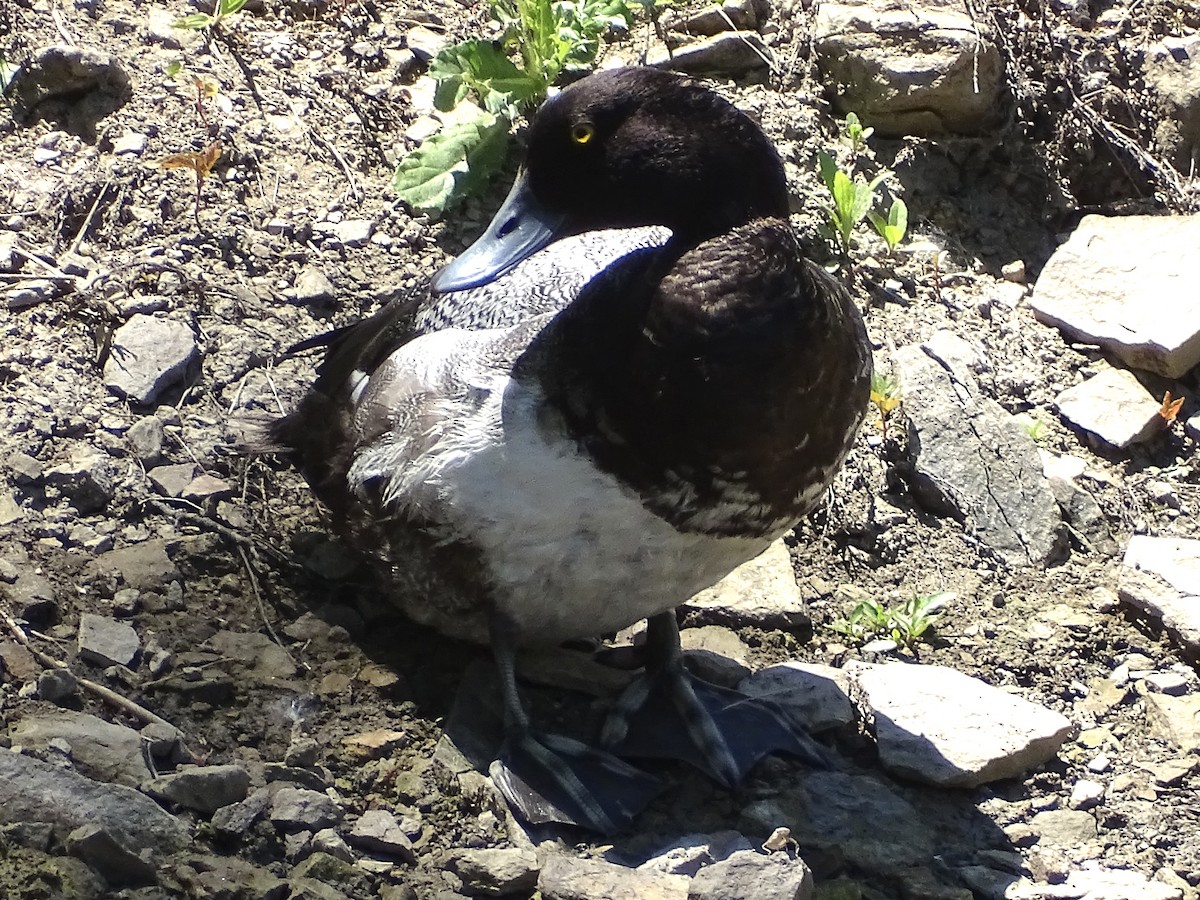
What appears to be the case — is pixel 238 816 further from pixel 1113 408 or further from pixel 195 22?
pixel 195 22

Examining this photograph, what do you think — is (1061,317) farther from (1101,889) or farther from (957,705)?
(1101,889)

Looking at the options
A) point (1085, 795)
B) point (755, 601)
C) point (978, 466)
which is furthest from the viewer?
point (978, 466)

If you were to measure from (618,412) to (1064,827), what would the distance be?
1359mm

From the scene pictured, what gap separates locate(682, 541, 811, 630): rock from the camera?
393cm

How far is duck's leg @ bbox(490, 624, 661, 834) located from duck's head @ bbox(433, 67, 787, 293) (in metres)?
0.87

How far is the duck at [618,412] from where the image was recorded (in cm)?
304

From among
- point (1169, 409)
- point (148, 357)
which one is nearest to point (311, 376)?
point (148, 357)

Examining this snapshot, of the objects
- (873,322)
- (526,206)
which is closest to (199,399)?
(526,206)

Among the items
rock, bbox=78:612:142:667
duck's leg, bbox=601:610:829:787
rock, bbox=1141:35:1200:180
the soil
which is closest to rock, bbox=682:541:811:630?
the soil

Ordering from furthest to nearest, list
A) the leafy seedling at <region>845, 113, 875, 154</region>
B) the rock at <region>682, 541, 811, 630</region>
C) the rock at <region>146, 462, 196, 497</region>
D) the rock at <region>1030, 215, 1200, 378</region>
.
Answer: the leafy seedling at <region>845, 113, 875, 154</region>, the rock at <region>1030, 215, 1200, 378</region>, the rock at <region>682, 541, 811, 630</region>, the rock at <region>146, 462, 196, 497</region>

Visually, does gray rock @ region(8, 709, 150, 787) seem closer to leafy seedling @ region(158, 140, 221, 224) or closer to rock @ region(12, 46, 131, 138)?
leafy seedling @ region(158, 140, 221, 224)

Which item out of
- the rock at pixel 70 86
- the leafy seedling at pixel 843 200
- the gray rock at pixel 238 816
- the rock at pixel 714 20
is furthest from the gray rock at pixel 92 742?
the rock at pixel 714 20

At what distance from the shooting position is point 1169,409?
4.50m

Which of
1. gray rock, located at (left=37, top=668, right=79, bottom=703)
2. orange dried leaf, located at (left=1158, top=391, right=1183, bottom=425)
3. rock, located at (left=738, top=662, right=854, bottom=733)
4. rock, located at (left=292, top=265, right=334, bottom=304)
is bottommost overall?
rock, located at (left=738, top=662, right=854, bottom=733)
